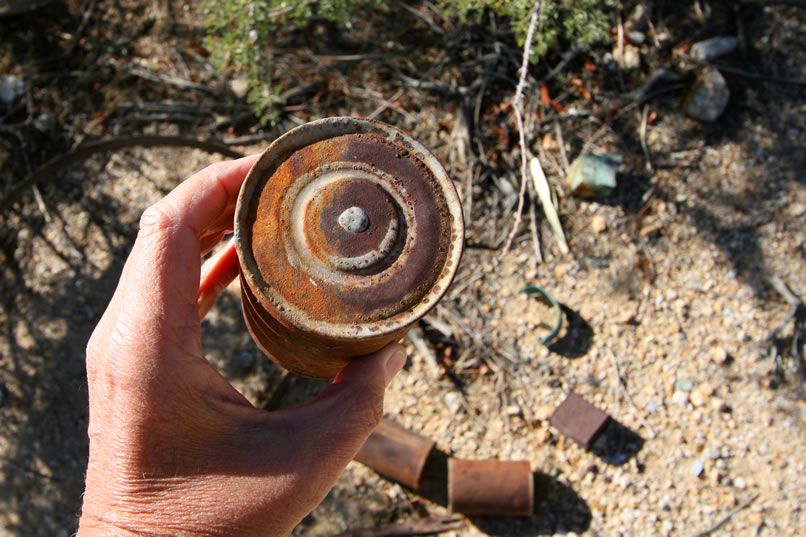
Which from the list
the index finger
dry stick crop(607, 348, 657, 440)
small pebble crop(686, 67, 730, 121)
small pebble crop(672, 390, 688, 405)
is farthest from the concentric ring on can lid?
small pebble crop(686, 67, 730, 121)

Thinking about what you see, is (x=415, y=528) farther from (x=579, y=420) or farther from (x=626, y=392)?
(x=626, y=392)

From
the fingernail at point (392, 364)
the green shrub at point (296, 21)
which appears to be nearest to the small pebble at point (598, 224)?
the green shrub at point (296, 21)

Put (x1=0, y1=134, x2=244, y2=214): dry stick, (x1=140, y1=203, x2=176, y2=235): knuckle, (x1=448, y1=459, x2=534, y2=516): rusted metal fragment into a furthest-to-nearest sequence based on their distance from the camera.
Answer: (x1=0, y1=134, x2=244, y2=214): dry stick < (x1=448, y1=459, x2=534, y2=516): rusted metal fragment < (x1=140, y1=203, x2=176, y2=235): knuckle

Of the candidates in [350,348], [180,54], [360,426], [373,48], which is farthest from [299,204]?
[180,54]

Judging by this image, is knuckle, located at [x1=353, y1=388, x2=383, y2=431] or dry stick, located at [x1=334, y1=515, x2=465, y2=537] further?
dry stick, located at [x1=334, y1=515, x2=465, y2=537]

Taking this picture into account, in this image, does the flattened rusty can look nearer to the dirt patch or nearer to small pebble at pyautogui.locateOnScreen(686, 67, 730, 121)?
the dirt patch

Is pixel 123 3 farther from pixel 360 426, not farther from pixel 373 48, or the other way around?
pixel 360 426
